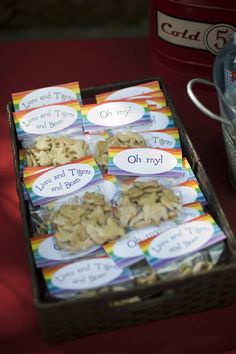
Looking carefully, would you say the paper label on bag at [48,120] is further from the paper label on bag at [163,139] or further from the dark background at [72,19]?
the dark background at [72,19]

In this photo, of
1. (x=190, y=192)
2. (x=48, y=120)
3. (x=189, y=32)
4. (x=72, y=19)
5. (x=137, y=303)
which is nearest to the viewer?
(x=137, y=303)

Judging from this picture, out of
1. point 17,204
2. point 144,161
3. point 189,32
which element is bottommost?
point 17,204

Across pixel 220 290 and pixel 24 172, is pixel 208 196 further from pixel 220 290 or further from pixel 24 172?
pixel 24 172

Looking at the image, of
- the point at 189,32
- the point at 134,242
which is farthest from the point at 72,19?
the point at 134,242

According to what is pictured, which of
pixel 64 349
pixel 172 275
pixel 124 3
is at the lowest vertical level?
pixel 64 349

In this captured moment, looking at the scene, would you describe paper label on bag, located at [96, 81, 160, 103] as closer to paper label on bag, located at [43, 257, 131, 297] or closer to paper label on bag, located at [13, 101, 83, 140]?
paper label on bag, located at [13, 101, 83, 140]

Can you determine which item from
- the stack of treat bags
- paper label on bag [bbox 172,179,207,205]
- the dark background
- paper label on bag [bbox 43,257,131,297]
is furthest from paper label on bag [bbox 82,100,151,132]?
the dark background

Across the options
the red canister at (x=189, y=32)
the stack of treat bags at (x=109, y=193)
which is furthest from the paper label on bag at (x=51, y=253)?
the red canister at (x=189, y=32)

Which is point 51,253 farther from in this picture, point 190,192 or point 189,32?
point 189,32

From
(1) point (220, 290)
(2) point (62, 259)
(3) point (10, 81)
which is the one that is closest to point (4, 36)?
(3) point (10, 81)
